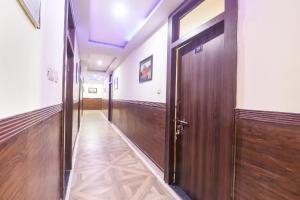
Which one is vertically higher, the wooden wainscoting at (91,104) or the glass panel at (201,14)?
the glass panel at (201,14)

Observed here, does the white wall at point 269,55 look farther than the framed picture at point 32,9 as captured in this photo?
Yes

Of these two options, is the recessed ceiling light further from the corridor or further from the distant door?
the distant door

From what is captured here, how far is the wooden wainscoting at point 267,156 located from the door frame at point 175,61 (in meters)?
0.09

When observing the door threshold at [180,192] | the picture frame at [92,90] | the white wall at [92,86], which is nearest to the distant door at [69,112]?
the door threshold at [180,192]

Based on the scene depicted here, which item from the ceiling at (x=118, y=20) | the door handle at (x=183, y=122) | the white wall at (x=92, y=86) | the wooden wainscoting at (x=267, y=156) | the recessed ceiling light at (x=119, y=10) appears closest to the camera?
the wooden wainscoting at (x=267, y=156)

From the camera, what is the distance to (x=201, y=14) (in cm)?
207

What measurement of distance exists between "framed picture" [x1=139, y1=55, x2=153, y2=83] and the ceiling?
1.58ft

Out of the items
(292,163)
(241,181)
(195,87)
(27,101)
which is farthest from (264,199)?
(27,101)

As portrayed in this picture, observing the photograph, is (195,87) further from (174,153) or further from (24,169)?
(24,169)

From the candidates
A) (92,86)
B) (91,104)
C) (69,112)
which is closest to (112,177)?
(69,112)

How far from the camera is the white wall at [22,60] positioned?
0.61 meters

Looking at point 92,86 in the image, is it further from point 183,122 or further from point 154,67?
point 183,122

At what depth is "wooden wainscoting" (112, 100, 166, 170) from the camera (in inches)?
112

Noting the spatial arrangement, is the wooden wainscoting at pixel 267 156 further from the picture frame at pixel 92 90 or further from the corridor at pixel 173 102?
the picture frame at pixel 92 90
